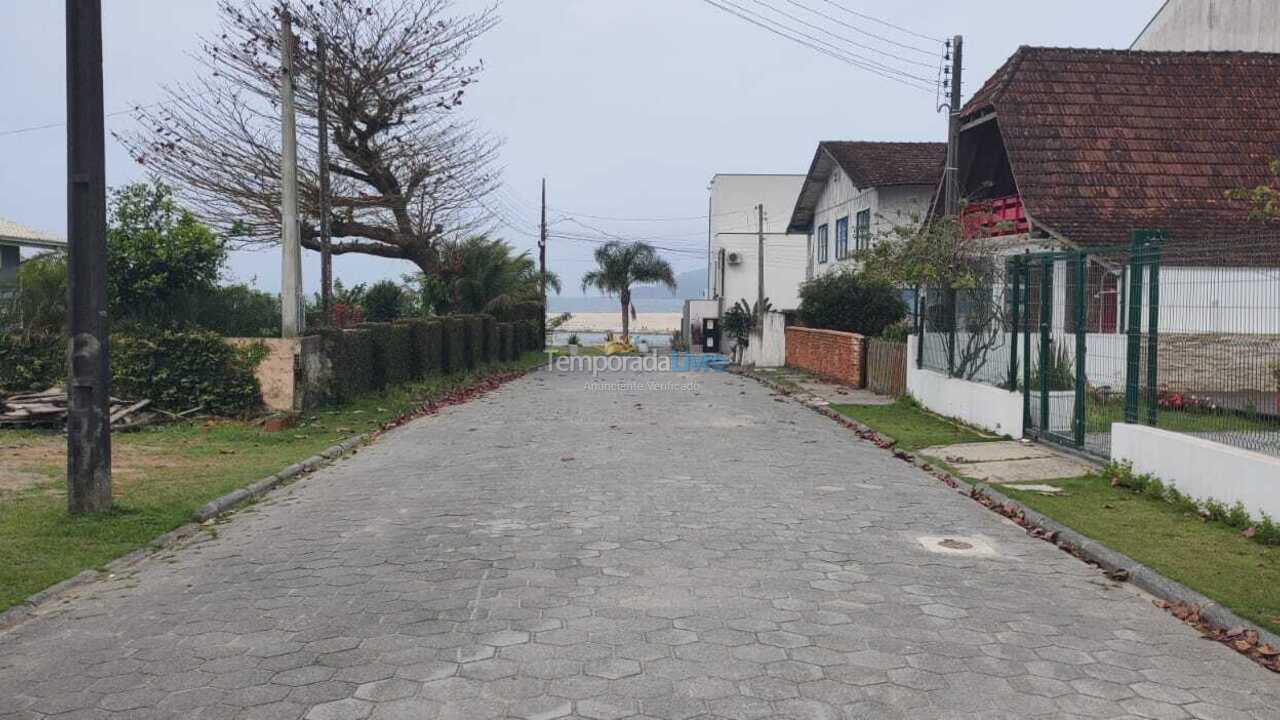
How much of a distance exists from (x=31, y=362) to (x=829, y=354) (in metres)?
18.1

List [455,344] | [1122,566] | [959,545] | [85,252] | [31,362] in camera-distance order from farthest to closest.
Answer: [455,344] → [31,362] → [85,252] → [959,545] → [1122,566]

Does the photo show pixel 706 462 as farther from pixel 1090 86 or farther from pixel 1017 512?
pixel 1090 86

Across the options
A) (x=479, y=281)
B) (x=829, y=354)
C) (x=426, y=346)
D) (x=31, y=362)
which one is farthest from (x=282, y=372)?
(x=479, y=281)

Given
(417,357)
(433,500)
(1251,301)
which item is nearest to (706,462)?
(433,500)

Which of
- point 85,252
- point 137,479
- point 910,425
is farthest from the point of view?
point 910,425

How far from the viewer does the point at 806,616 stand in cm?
570

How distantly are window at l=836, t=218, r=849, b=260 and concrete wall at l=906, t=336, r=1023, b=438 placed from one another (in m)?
17.1

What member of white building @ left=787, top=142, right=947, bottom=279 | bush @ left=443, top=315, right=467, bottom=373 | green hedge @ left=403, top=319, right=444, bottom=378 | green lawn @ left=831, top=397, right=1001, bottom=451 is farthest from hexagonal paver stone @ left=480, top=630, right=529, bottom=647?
white building @ left=787, top=142, right=947, bottom=279

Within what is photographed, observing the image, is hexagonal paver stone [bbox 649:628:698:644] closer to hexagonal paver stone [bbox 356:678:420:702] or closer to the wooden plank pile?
hexagonal paver stone [bbox 356:678:420:702]

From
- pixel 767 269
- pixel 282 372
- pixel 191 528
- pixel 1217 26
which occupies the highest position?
pixel 1217 26

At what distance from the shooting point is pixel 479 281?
37.8 m

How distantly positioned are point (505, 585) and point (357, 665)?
4.97ft

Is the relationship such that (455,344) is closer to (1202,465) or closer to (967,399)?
(967,399)

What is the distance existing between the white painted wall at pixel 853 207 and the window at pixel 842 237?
244 millimetres
